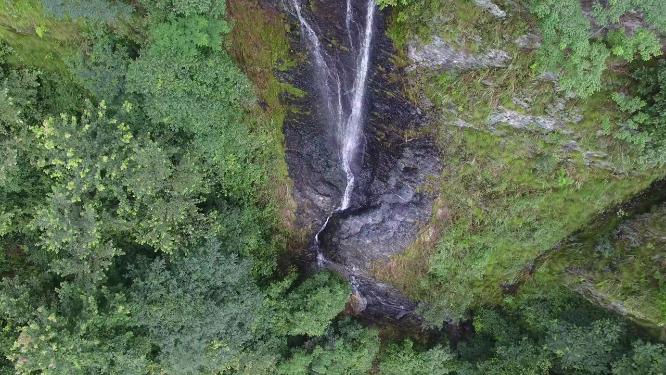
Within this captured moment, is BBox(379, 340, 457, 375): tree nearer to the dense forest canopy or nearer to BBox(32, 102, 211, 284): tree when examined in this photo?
the dense forest canopy

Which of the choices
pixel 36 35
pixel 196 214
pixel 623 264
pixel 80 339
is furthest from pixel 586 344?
pixel 36 35

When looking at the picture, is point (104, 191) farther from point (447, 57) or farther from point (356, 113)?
Result: point (447, 57)

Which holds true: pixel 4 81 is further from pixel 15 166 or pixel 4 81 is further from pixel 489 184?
pixel 489 184

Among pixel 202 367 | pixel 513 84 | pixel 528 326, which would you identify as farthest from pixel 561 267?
pixel 202 367

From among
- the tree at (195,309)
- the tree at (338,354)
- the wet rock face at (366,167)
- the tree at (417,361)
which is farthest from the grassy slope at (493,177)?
the tree at (195,309)

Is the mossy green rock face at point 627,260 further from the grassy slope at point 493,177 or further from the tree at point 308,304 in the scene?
the tree at point 308,304

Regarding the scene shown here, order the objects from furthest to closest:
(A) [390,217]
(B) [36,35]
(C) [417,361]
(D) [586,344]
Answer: (C) [417,361] → (A) [390,217] → (D) [586,344] → (B) [36,35]
